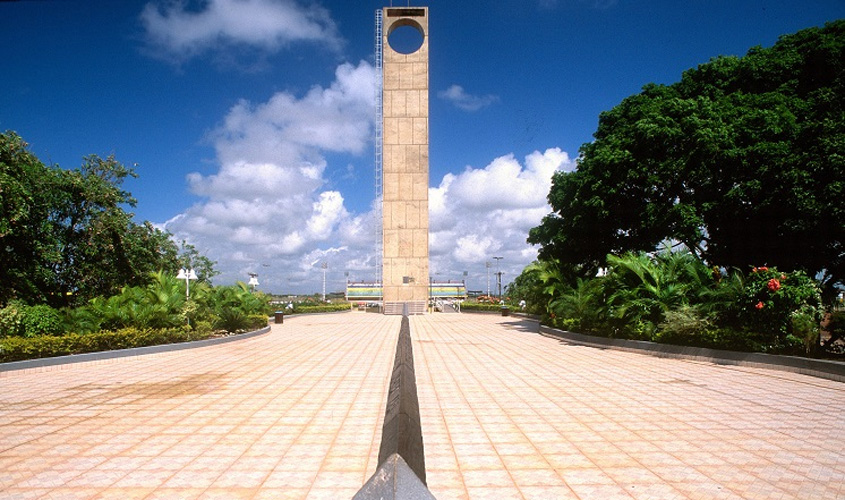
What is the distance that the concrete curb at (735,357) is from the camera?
30.8ft

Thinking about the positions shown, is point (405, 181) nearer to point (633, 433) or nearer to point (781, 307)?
point (781, 307)

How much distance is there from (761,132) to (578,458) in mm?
15196

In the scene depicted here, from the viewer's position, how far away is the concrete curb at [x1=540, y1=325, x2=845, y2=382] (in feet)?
30.8

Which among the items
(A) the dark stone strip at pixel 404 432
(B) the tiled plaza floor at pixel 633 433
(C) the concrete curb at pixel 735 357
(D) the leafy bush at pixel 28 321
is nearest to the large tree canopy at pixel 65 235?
(D) the leafy bush at pixel 28 321

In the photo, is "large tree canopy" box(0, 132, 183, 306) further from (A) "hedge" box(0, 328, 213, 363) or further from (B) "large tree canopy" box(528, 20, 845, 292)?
(B) "large tree canopy" box(528, 20, 845, 292)

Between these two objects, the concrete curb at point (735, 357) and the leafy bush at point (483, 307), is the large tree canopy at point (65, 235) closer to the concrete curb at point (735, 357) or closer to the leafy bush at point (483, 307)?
the concrete curb at point (735, 357)

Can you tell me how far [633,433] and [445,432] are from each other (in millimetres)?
2245

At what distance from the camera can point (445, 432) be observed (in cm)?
624

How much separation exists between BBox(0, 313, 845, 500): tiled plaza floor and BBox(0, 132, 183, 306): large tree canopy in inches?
223

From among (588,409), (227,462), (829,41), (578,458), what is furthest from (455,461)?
(829,41)

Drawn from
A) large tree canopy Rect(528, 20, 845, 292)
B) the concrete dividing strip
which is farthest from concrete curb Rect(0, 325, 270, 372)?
large tree canopy Rect(528, 20, 845, 292)

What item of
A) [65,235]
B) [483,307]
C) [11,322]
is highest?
[65,235]

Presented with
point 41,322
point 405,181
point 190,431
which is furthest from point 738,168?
point 405,181

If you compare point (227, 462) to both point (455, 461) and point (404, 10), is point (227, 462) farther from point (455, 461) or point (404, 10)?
point (404, 10)
